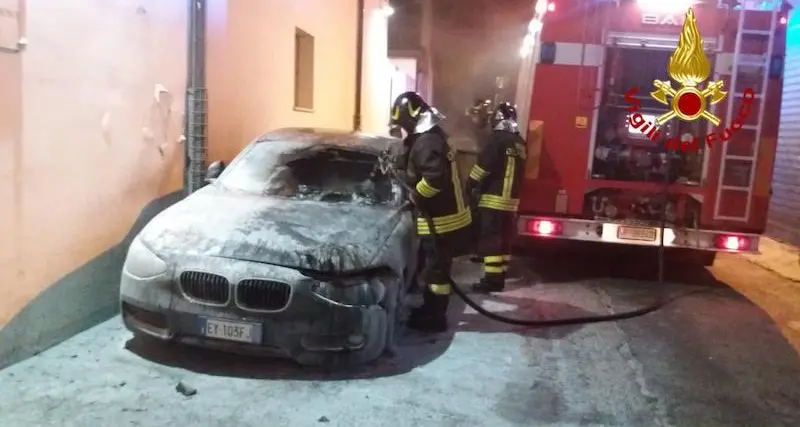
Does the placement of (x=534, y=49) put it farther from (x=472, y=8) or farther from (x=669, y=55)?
(x=472, y=8)

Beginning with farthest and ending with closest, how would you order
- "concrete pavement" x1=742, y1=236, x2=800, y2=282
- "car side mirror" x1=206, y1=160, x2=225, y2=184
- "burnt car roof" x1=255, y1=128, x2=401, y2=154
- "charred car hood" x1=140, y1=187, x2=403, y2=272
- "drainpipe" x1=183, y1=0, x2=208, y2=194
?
1. "concrete pavement" x1=742, y1=236, x2=800, y2=282
2. "drainpipe" x1=183, y1=0, x2=208, y2=194
3. "burnt car roof" x1=255, y1=128, x2=401, y2=154
4. "car side mirror" x1=206, y1=160, x2=225, y2=184
5. "charred car hood" x1=140, y1=187, x2=403, y2=272

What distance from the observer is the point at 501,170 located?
763 centimetres

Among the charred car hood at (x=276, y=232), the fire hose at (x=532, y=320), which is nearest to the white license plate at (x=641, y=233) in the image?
the fire hose at (x=532, y=320)

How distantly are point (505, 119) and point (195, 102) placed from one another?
3014 mm

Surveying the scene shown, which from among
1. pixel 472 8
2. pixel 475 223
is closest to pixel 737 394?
→ pixel 475 223

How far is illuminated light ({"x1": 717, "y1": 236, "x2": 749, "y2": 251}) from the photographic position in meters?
7.82

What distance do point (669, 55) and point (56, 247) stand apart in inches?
241

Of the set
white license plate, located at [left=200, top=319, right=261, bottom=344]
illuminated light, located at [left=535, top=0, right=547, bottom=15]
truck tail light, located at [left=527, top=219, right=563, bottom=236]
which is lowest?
white license plate, located at [left=200, top=319, right=261, bottom=344]

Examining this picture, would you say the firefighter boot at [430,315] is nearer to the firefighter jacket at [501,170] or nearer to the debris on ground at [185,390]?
the firefighter jacket at [501,170]

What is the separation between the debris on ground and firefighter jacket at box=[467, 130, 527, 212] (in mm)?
3953

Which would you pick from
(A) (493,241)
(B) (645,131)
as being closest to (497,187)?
(A) (493,241)

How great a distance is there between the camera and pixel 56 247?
5.19 metres

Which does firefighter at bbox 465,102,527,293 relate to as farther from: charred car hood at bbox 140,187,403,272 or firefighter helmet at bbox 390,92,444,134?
charred car hood at bbox 140,187,403,272

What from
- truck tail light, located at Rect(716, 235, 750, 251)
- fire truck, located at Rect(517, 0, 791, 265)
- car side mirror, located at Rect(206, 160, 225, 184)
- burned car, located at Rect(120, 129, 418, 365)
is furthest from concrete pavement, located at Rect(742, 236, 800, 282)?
car side mirror, located at Rect(206, 160, 225, 184)
